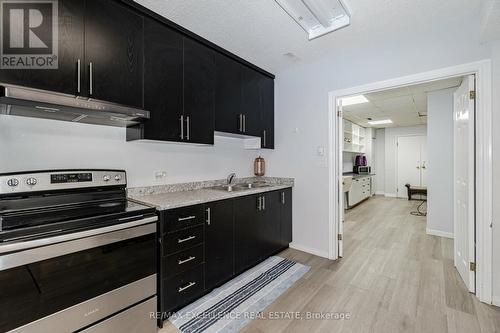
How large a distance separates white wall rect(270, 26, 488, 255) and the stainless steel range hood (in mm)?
2023

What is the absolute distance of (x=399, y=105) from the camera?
4629 millimetres

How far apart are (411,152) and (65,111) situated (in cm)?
853

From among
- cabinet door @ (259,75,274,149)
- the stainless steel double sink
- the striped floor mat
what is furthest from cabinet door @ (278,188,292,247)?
cabinet door @ (259,75,274,149)

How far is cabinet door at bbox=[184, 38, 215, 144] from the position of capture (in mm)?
2184

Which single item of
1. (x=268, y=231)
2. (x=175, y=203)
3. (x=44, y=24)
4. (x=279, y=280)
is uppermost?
(x=44, y=24)

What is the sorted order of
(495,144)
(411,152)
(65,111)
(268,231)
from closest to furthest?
(65,111) → (495,144) → (268,231) → (411,152)

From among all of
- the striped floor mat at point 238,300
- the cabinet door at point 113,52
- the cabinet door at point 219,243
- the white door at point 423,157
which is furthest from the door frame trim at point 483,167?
the white door at point 423,157

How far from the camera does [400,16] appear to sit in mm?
1953

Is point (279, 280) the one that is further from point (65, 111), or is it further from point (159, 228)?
point (65, 111)

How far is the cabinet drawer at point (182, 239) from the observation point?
1697mm

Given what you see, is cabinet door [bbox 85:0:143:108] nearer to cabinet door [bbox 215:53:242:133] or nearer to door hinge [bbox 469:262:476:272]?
cabinet door [bbox 215:53:242:133]

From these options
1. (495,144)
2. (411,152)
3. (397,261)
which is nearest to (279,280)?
(397,261)

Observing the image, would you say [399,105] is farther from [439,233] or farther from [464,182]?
[464,182]

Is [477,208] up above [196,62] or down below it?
below
